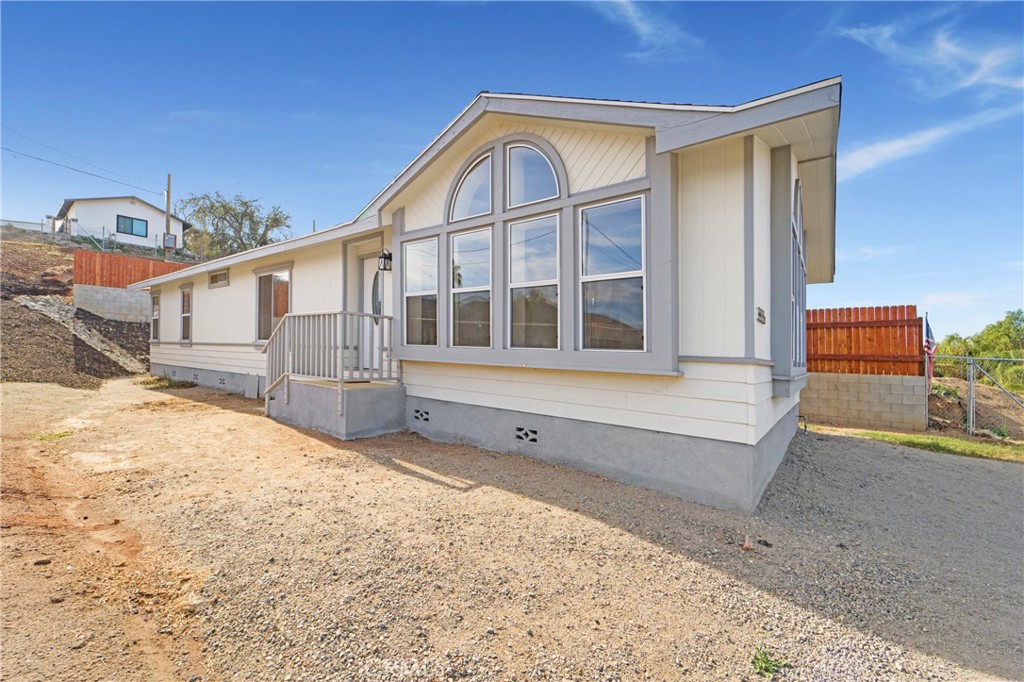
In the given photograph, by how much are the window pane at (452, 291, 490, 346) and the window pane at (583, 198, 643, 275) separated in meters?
1.45

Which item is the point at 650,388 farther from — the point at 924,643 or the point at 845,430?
the point at 845,430

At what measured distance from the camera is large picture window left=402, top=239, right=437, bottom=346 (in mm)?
5934

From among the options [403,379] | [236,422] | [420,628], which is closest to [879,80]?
[403,379]

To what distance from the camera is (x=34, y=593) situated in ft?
7.25

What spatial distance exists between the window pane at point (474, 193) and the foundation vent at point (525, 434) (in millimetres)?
2687

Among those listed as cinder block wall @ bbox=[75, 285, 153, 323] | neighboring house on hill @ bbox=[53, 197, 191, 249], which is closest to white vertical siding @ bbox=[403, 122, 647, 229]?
cinder block wall @ bbox=[75, 285, 153, 323]

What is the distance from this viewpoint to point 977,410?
854 cm

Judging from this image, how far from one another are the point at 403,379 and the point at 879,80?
883 centimetres

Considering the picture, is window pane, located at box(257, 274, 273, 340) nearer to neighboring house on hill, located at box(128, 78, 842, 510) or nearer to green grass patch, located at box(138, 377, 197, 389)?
→ neighboring house on hill, located at box(128, 78, 842, 510)

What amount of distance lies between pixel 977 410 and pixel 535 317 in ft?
32.4

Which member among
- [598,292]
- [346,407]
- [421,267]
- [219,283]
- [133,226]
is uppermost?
[133,226]

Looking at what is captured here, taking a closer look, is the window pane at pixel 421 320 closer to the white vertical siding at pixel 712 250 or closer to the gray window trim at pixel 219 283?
the white vertical siding at pixel 712 250

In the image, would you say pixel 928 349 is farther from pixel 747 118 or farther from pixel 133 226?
pixel 133 226

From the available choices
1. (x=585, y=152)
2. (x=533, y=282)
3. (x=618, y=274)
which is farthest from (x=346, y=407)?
(x=585, y=152)
